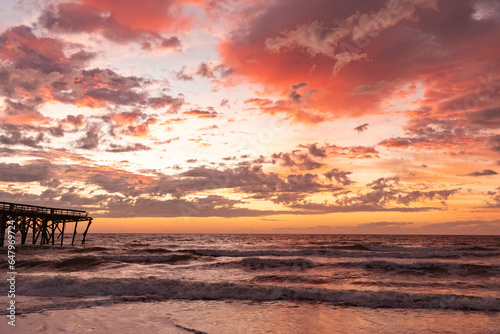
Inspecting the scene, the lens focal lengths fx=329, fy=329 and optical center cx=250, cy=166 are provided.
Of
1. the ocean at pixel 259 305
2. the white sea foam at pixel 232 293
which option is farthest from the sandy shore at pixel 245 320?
the white sea foam at pixel 232 293

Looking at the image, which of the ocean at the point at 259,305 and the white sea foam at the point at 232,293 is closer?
the ocean at the point at 259,305

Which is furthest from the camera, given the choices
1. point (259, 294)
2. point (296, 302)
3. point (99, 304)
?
point (259, 294)

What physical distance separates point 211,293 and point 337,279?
9.58 m

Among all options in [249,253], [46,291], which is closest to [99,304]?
[46,291]

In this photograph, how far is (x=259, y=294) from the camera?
16.2 meters

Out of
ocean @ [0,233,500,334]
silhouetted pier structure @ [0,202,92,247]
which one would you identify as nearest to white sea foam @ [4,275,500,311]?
ocean @ [0,233,500,334]

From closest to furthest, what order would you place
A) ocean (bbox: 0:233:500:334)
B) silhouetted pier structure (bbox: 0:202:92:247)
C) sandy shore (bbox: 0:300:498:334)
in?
1. sandy shore (bbox: 0:300:498:334)
2. ocean (bbox: 0:233:500:334)
3. silhouetted pier structure (bbox: 0:202:92:247)

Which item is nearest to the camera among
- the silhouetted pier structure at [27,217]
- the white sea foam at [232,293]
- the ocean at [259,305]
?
the ocean at [259,305]

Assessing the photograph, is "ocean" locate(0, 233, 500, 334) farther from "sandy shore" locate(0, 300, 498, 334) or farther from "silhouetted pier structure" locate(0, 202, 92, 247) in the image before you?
"silhouetted pier structure" locate(0, 202, 92, 247)

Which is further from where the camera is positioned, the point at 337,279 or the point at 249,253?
the point at 249,253

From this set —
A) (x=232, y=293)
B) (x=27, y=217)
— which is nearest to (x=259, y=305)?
(x=232, y=293)

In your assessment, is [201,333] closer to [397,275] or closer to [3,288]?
[3,288]

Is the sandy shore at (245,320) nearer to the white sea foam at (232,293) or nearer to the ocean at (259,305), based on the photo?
the ocean at (259,305)

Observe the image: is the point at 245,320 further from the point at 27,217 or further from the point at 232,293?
the point at 27,217
